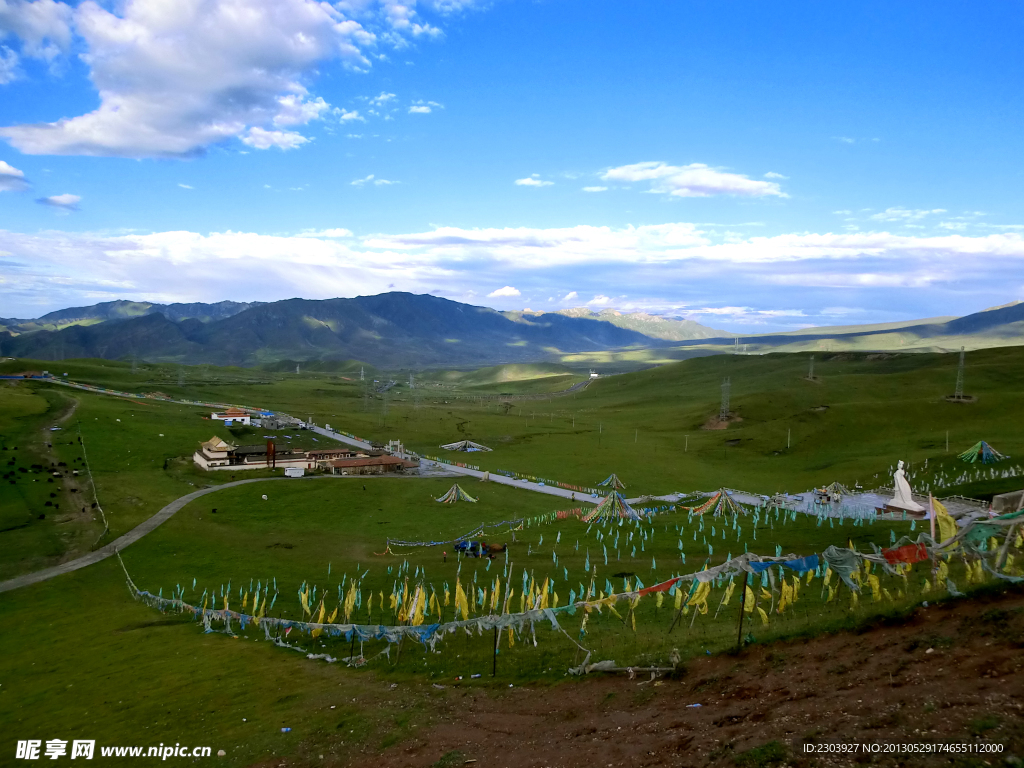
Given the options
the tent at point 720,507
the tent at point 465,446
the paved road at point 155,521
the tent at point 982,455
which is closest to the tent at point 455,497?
the paved road at point 155,521

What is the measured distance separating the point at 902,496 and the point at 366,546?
52170 millimetres

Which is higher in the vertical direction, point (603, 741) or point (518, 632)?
point (603, 741)

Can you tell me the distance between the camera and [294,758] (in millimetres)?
20562

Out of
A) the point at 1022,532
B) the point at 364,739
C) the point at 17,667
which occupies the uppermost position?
the point at 1022,532

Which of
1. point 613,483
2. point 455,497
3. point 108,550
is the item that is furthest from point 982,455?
point 108,550

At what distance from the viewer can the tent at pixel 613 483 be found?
81.6 m

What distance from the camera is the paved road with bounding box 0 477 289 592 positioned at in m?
51.1

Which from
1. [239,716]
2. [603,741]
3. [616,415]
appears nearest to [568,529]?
[239,716]

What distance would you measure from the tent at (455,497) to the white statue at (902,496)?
149 feet

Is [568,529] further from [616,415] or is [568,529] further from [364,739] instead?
[616,415]

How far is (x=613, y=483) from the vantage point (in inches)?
3302

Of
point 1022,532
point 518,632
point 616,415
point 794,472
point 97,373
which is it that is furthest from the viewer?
point 97,373

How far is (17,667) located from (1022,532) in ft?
165

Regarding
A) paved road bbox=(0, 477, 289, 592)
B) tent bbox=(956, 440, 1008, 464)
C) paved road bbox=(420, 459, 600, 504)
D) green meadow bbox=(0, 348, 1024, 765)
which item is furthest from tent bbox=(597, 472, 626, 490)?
paved road bbox=(0, 477, 289, 592)
